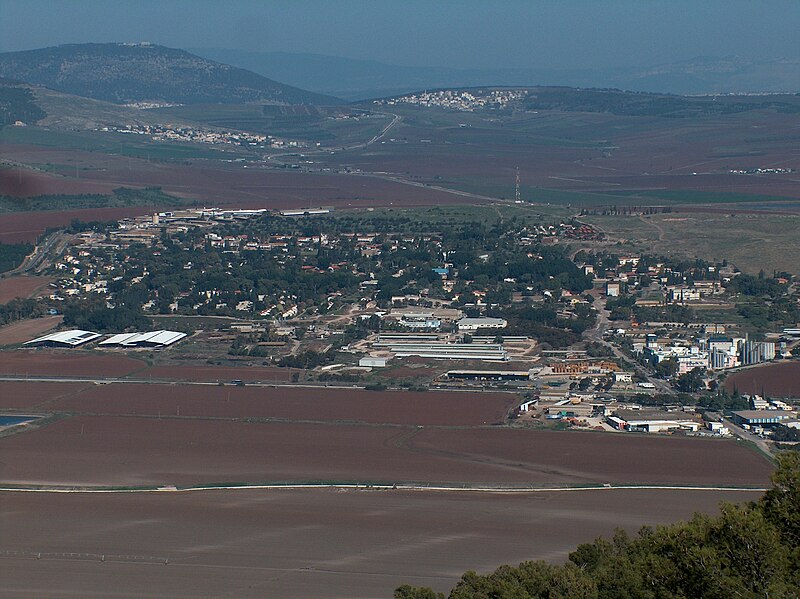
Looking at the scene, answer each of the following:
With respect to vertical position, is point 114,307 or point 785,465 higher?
point 785,465

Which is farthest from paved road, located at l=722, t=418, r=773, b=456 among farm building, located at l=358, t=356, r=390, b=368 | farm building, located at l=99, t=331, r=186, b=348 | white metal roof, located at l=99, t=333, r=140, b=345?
white metal roof, located at l=99, t=333, r=140, b=345

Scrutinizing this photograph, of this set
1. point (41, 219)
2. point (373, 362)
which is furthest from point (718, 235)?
point (41, 219)

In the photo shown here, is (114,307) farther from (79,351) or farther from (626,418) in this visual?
(626,418)

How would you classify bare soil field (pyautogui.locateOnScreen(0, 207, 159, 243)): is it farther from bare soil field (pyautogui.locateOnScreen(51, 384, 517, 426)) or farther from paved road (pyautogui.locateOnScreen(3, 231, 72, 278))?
bare soil field (pyautogui.locateOnScreen(51, 384, 517, 426))

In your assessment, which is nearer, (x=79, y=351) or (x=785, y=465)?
(x=785, y=465)

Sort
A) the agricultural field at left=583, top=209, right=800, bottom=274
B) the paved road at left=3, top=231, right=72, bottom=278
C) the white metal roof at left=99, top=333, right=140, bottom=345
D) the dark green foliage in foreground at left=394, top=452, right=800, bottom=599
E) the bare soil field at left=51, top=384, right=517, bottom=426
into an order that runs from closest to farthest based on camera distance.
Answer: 1. the dark green foliage in foreground at left=394, top=452, right=800, bottom=599
2. the bare soil field at left=51, top=384, right=517, bottom=426
3. the white metal roof at left=99, top=333, right=140, bottom=345
4. the paved road at left=3, top=231, right=72, bottom=278
5. the agricultural field at left=583, top=209, right=800, bottom=274

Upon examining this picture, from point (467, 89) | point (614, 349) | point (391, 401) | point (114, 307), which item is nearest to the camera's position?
point (391, 401)

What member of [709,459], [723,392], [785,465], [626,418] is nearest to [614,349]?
[723,392]
